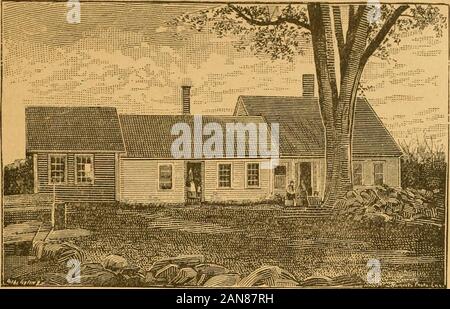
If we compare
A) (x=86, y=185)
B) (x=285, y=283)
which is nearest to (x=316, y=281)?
(x=285, y=283)

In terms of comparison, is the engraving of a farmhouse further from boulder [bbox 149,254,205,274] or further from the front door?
boulder [bbox 149,254,205,274]

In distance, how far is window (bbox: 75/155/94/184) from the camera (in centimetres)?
544

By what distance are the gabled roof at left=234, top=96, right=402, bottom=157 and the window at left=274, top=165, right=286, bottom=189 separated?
10cm

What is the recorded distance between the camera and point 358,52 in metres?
5.53

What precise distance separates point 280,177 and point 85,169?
1.30 metres

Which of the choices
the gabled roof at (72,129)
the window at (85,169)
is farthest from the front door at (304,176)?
the window at (85,169)

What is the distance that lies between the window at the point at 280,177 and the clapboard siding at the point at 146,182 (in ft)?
2.05

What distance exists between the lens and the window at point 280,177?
5496 millimetres

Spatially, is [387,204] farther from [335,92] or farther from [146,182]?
[146,182]

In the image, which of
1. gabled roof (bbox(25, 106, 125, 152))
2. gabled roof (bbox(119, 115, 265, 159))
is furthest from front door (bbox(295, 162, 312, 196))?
gabled roof (bbox(25, 106, 125, 152))
